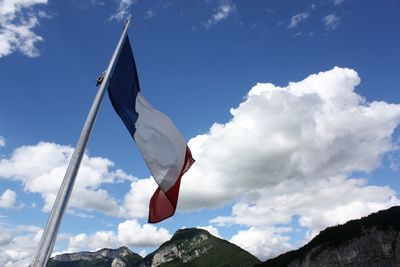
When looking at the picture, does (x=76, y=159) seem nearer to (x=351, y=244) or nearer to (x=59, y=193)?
(x=59, y=193)

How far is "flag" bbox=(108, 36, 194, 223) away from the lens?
10398 mm

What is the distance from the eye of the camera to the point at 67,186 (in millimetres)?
7980

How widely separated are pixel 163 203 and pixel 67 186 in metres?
3.26

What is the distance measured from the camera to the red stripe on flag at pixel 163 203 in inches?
417

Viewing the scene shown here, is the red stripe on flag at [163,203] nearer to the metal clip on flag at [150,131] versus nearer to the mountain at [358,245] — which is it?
the metal clip on flag at [150,131]

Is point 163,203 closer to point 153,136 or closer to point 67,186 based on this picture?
point 153,136

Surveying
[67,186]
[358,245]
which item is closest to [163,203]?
[67,186]

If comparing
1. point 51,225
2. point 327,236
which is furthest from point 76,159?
point 327,236

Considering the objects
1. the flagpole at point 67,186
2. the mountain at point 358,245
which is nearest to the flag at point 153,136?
the flagpole at point 67,186

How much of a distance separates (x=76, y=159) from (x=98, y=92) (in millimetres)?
1744

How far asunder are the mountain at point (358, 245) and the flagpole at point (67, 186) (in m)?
99.9

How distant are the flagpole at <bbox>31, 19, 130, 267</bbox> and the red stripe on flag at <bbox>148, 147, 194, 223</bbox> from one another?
Answer: 8.75ft

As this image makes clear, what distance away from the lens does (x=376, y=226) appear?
345 ft

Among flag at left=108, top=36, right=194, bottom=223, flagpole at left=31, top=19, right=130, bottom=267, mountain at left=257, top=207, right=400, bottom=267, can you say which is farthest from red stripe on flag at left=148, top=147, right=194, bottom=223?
mountain at left=257, top=207, right=400, bottom=267
